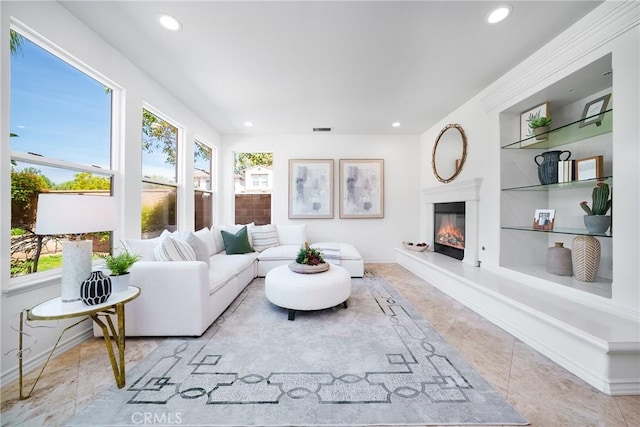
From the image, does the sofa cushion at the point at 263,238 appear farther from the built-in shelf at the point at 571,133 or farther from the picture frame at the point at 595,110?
the picture frame at the point at 595,110

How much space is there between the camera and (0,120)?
1520 mm

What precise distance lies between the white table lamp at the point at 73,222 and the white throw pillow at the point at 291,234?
3108mm

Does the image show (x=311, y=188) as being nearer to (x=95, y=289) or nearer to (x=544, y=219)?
(x=544, y=219)

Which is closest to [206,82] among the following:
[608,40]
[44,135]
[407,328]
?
[44,135]

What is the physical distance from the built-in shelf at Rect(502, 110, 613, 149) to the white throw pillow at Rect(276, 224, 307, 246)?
3305 millimetres

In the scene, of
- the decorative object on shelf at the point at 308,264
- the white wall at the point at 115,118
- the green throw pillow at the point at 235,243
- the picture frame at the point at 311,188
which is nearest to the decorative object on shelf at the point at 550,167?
the decorative object on shelf at the point at 308,264

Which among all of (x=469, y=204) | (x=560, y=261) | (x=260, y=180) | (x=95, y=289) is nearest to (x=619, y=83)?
(x=560, y=261)

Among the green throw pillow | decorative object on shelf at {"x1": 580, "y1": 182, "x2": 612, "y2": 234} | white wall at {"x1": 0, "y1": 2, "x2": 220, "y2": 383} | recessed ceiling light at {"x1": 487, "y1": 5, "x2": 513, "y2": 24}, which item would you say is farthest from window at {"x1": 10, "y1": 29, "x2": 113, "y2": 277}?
decorative object on shelf at {"x1": 580, "y1": 182, "x2": 612, "y2": 234}

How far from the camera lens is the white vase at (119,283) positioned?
162 centimetres

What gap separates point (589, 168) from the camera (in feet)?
7.16

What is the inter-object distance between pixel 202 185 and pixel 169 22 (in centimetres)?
283

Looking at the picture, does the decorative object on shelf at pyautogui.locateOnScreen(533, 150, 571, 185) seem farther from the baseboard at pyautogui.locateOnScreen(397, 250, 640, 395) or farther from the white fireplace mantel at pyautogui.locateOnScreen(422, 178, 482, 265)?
the baseboard at pyautogui.locateOnScreen(397, 250, 640, 395)

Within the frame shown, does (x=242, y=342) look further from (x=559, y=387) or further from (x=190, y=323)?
(x=559, y=387)

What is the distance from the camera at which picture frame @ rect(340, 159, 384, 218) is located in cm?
487
